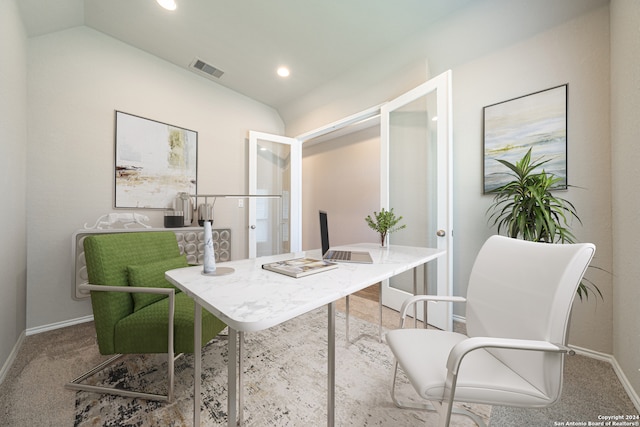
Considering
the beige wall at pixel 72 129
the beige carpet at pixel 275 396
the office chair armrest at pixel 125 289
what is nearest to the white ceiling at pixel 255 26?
the beige wall at pixel 72 129

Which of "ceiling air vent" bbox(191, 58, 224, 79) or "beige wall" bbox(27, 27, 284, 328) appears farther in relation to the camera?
"ceiling air vent" bbox(191, 58, 224, 79)

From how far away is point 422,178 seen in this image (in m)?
2.44

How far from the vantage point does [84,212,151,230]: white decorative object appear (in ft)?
7.52

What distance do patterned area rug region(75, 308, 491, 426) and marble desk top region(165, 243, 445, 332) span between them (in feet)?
2.61

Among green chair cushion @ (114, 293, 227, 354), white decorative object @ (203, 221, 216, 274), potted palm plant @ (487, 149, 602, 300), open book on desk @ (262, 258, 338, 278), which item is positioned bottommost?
green chair cushion @ (114, 293, 227, 354)

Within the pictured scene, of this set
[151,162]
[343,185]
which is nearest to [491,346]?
[151,162]

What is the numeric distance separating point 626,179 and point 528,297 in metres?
1.26

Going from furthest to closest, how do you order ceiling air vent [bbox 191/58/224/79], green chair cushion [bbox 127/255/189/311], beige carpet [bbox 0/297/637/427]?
ceiling air vent [bbox 191/58/224/79] < green chair cushion [bbox 127/255/189/311] < beige carpet [bbox 0/297/637/427]

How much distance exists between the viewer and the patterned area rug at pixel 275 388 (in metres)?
1.19

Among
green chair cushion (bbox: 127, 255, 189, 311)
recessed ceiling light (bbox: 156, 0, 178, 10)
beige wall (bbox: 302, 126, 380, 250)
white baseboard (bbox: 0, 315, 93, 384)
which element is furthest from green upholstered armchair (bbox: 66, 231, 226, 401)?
beige wall (bbox: 302, 126, 380, 250)

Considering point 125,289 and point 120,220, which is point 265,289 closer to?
point 125,289

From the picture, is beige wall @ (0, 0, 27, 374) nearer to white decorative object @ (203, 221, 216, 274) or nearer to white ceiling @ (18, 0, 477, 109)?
white ceiling @ (18, 0, 477, 109)

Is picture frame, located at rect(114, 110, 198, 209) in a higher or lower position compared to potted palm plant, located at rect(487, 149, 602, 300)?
higher

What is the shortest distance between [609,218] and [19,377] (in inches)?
161
